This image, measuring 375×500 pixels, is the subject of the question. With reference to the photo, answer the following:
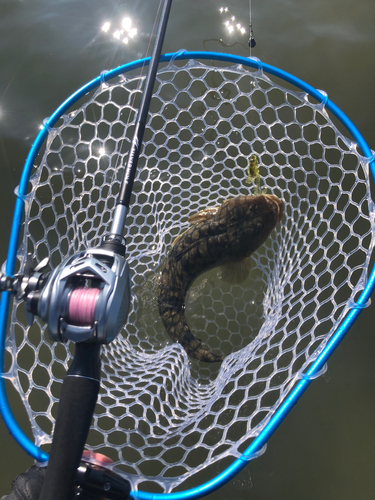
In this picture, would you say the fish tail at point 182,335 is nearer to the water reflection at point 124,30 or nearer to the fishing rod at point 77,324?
the fishing rod at point 77,324

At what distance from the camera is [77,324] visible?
4.90 ft

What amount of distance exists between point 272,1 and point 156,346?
4.30 m

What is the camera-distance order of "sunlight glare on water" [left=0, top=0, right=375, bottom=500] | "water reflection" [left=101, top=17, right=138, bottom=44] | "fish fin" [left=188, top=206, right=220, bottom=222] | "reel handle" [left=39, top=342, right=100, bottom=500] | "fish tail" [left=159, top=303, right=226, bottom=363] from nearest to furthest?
"reel handle" [left=39, top=342, right=100, bottom=500], "fish tail" [left=159, top=303, right=226, bottom=363], "fish fin" [left=188, top=206, right=220, bottom=222], "sunlight glare on water" [left=0, top=0, right=375, bottom=500], "water reflection" [left=101, top=17, right=138, bottom=44]

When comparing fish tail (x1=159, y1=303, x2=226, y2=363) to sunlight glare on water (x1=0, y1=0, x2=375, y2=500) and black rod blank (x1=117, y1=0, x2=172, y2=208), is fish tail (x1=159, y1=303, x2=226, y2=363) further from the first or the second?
black rod blank (x1=117, y1=0, x2=172, y2=208)

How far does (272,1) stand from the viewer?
4.04 metres

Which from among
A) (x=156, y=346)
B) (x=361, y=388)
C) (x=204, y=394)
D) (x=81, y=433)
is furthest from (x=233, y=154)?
(x=81, y=433)

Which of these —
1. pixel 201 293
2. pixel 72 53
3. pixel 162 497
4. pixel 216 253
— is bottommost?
pixel 162 497

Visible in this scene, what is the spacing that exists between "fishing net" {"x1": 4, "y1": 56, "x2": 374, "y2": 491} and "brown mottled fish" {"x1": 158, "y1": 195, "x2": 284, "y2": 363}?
0.70 feet

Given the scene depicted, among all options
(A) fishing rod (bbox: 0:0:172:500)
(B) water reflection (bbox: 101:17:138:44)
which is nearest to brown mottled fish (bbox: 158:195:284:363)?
(A) fishing rod (bbox: 0:0:172:500)

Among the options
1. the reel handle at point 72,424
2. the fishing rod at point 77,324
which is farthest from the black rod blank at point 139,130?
the reel handle at point 72,424

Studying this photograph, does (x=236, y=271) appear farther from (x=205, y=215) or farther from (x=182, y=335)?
(x=182, y=335)

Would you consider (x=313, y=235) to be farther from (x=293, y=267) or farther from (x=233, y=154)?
(x=233, y=154)

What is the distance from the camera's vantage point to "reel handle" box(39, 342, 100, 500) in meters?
1.31

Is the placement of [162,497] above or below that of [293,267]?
below
